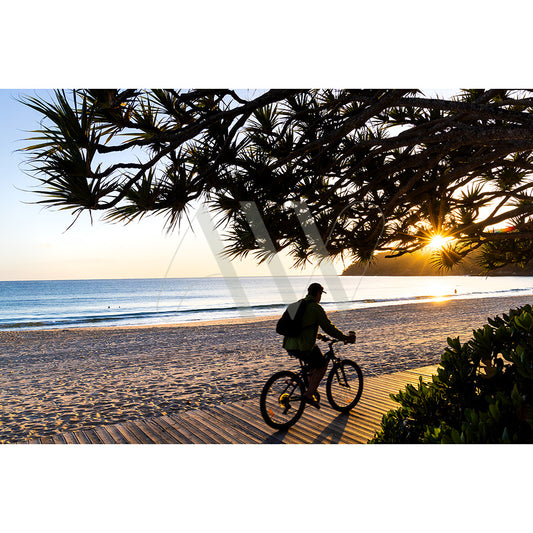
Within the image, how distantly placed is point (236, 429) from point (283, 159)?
113 inches

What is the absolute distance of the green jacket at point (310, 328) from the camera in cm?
428

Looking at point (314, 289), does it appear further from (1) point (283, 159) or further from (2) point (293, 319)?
(1) point (283, 159)

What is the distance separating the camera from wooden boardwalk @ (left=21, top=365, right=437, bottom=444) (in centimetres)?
417

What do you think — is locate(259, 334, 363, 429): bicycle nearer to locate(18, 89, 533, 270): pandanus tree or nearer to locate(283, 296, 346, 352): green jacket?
locate(283, 296, 346, 352): green jacket

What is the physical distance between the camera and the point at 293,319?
434 cm

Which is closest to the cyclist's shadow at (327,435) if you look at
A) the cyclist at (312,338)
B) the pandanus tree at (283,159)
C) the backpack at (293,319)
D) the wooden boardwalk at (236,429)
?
the wooden boardwalk at (236,429)

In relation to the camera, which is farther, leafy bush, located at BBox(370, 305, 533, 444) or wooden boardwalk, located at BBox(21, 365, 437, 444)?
wooden boardwalk, located at BBox(21, 365, 437, 444)

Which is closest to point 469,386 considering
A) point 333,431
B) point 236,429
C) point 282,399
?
point 333,431

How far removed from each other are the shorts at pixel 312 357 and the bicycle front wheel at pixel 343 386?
0.38 meters

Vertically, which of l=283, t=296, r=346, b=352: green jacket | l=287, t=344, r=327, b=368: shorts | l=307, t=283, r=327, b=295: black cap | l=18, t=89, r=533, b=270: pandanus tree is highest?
l=18, t=89, r=533, b=270: pandanus tree

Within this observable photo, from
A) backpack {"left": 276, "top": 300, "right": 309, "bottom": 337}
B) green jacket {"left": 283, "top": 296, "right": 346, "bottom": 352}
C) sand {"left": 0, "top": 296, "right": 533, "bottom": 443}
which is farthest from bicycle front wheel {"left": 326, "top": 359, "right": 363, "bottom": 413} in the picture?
sand {"left": 0, "top": 296, "right": 533, "bottom": 443}

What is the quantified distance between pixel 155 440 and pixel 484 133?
4349mm

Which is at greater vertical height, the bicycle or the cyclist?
the cyclist
